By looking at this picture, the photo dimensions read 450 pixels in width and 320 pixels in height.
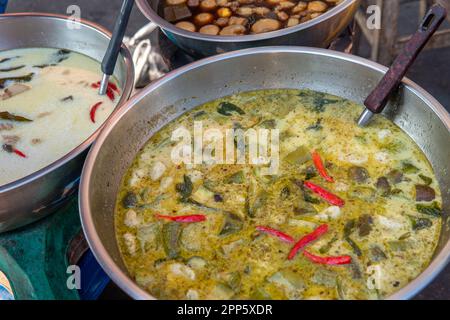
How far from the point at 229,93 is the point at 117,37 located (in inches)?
16.6

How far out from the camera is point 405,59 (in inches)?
56.1

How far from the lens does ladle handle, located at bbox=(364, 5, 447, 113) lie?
1.37 metres

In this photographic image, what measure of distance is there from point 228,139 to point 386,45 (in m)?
1.58

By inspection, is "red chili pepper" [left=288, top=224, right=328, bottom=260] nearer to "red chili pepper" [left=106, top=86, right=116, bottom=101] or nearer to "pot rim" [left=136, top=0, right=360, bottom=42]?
"pot rim" [left=136, top=0, right=360, bottom=42]

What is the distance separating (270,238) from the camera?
4.52 feet

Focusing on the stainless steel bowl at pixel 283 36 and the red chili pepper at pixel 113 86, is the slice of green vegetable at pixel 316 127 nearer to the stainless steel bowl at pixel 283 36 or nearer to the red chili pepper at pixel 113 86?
the stainless steel bowl at pixel 283 36

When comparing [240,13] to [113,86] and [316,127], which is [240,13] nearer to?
[113,86]

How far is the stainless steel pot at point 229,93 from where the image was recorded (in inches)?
54.4

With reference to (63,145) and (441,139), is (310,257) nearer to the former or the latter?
(441,139)

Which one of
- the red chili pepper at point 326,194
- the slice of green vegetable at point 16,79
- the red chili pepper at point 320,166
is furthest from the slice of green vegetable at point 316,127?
the slice of green vegetable at point 16,79

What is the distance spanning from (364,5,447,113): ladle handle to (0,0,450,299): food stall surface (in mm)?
829

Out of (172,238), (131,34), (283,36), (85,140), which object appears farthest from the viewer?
(131,34)

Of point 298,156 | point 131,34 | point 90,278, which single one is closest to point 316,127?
point 298,156
